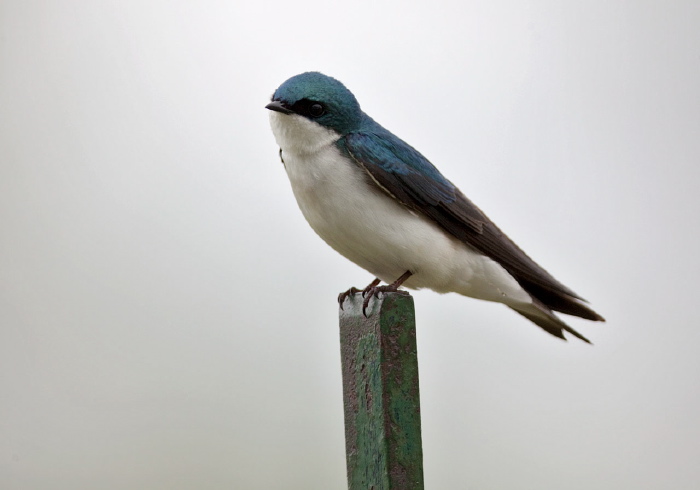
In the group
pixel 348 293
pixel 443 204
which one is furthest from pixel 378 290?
pixel 443 204

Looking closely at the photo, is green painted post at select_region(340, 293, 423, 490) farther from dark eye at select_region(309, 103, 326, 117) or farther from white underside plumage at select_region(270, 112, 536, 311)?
dark eye at select_region(309, 103, 326, 117)

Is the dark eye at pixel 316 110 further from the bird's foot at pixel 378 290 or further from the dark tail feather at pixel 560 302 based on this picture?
the dark tail feather at pixel 560 302

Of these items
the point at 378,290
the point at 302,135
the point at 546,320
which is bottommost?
the point at 378,290

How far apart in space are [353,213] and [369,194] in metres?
0.06

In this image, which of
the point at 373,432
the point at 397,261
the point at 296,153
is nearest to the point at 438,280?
the point at 397,261

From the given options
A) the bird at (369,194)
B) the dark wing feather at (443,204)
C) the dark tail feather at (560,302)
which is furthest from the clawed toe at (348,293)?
the dark tail feather at (560,302)

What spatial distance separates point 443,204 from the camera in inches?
73.5

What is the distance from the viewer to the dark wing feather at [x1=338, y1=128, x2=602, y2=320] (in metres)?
1.77

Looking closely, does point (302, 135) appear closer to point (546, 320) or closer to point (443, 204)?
point (443, 204)

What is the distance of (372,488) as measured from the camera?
143 centimetres

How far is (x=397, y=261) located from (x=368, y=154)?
227mm

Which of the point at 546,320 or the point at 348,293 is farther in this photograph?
the point at 546,320

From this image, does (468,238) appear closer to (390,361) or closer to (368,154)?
(368,154)

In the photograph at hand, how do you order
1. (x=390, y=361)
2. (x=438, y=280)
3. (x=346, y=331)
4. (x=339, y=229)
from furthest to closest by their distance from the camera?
(x=438, y=280) → (x=339, y=229) → (x=346, y=331) → (x=390, y=361)
